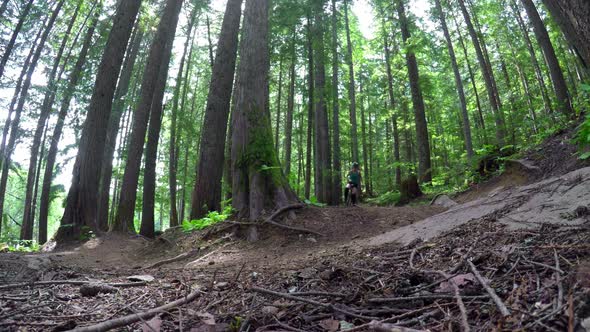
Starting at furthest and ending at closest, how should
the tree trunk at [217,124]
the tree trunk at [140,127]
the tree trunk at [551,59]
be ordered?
the tree trunk at [551,59] → the tree trunk at [140,127] → the tree trunk at [217,124]

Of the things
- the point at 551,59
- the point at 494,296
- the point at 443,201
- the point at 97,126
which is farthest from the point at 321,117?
the point at 494,296

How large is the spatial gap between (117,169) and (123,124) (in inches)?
128

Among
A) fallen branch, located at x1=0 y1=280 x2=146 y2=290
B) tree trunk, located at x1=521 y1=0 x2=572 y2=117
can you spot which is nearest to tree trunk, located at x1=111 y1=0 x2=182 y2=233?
fallen branch, located at x1=0 y1=280 x2=146 y2=290

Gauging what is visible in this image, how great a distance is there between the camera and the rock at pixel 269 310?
217cm

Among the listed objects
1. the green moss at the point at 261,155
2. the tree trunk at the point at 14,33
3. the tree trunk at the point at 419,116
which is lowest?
the green moss at the point at 261,155

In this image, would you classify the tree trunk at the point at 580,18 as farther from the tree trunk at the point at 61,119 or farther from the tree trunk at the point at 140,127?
the tree trunk at the point at 61,119

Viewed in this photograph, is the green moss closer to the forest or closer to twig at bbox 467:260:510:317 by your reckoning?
the forest

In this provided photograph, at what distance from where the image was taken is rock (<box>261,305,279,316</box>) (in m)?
2.17

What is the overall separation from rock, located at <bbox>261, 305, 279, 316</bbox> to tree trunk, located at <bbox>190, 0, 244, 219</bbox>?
8197 mm

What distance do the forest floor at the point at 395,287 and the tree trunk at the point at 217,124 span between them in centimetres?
556

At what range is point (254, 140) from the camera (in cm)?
697

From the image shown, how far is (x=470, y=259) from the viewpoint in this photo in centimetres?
244

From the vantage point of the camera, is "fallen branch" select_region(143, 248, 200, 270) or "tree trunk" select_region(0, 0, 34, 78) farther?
"tree trunk" select_region(0, 0, 34, 78)

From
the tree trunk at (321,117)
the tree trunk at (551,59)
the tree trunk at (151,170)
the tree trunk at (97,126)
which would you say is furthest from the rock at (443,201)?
the tree trunk at (97,126)
